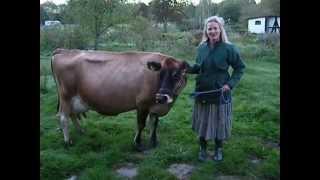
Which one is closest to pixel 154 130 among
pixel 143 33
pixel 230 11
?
Answer: pixel 143 33

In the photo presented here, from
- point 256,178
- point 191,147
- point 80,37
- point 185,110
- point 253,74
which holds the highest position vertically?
point 80,37

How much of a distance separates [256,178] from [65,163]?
56.2 inches

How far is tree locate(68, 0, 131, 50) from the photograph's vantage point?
11.2 ft

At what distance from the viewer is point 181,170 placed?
3.31m

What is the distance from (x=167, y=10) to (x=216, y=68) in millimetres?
645

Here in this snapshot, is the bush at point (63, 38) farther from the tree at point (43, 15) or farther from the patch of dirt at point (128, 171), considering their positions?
the patch of dirt at point (128, 171)

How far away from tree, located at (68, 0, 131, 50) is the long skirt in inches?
36.0

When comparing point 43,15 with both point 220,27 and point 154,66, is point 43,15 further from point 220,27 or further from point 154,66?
point 220,27

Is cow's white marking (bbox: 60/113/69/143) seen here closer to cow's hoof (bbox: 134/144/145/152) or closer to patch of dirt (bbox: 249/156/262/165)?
cow's hoof (bbox: 134/144/145/152)

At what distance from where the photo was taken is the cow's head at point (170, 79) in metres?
3.26

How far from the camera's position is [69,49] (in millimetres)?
3455

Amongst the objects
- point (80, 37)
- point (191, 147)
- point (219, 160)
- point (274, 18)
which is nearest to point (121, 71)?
point (80, 37)

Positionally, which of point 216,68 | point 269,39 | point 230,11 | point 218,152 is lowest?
point 218,152
